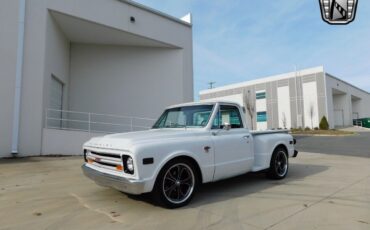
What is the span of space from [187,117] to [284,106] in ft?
136

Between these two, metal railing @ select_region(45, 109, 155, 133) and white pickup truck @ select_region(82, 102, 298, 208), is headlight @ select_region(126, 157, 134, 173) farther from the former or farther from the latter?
metal railing @ select_region(45, 109, 155, 133)

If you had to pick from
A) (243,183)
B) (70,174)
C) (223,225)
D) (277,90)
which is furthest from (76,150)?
(277,90)

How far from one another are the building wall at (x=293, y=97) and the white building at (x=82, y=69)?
98.6 ft

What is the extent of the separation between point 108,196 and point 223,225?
2371 millimetres

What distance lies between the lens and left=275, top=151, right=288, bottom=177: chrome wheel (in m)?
6.69

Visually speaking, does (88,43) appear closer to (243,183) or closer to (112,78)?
(112,78)

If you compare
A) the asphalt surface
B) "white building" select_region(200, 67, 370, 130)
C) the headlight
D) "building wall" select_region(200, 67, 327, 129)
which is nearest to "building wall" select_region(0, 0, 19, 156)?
the headlight

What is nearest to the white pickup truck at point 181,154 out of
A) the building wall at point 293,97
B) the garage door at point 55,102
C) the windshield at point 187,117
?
the windshield at point 187,117

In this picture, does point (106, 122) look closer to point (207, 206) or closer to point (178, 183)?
point (178, 183)

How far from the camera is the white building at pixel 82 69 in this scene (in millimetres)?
10422

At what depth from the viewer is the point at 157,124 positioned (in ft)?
20.0

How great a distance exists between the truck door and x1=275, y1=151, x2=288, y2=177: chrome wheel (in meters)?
1.14

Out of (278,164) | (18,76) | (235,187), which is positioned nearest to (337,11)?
(278,164)

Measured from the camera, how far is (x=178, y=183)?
14.8ft
